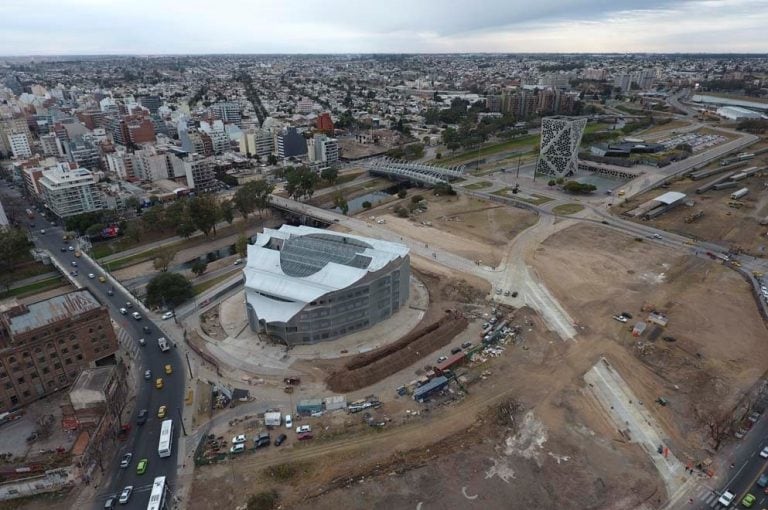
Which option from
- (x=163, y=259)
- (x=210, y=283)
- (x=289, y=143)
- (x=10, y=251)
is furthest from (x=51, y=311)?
(x=289, y=143)

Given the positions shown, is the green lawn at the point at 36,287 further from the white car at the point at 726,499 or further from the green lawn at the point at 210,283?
the white car at the point at 726,499

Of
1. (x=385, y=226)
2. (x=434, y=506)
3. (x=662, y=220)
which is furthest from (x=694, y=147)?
(x=434, y=506)

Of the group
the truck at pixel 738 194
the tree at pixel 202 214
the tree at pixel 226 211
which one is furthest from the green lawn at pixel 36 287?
the truck at pixel 738 194

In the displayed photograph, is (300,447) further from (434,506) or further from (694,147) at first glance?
(694,147)

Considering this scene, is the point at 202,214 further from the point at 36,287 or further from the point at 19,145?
the point at 19,145

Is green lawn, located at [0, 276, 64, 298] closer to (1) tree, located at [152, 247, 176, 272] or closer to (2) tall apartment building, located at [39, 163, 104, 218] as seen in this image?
(1) tree, located at [152, 247, 176, 272]

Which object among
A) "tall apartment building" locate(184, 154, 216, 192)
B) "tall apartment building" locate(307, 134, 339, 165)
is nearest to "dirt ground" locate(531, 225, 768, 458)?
"tall apartment building" locate(307, 134, 339, 165)
